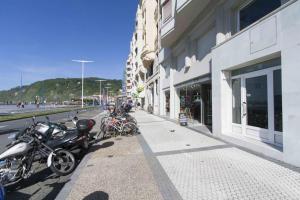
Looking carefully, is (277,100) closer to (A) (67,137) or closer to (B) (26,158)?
(A) (67,137)

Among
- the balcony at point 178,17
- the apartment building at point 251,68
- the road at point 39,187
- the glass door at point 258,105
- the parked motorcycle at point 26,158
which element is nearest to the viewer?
the road at point 39,187

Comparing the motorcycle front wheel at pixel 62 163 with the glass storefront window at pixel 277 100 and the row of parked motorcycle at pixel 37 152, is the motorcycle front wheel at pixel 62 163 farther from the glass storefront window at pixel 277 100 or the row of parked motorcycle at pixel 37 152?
the glass storefront window at pixel 277 100

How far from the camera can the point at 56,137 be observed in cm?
657

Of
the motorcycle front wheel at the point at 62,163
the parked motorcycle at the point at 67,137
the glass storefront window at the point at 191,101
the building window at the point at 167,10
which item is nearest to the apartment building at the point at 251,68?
the glass storefront window at the point at 191,101

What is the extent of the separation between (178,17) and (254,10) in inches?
215

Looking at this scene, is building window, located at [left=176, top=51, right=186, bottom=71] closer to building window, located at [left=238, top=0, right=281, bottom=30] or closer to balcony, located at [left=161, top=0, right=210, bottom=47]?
balcony, located at [left=161, top=0, right=210, bottom=47]

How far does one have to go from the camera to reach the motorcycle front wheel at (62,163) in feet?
17.9

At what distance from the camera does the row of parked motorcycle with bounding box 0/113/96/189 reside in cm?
471

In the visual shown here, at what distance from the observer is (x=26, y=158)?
16.3ft

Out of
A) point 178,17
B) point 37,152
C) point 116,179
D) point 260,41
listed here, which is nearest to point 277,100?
point 260,41

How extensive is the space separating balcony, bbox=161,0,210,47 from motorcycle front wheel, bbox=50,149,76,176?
8.63 meters

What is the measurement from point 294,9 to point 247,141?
3828 millimetres

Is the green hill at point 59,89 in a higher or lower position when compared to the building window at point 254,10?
higher

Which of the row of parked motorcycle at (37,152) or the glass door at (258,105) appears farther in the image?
the glass door at (258,105)
